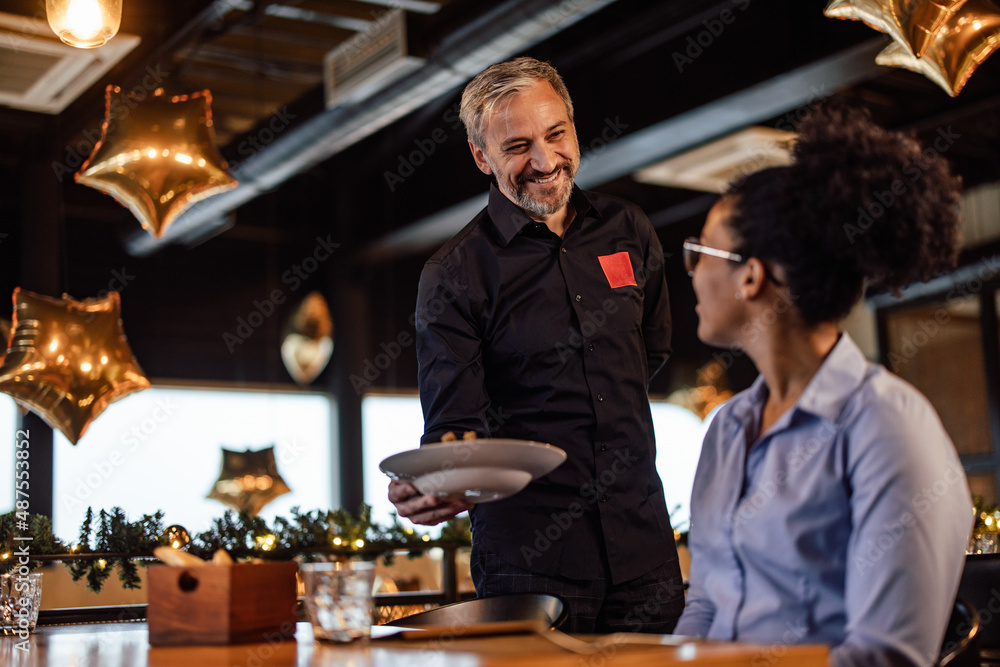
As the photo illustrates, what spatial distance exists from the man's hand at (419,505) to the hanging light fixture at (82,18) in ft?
6.33

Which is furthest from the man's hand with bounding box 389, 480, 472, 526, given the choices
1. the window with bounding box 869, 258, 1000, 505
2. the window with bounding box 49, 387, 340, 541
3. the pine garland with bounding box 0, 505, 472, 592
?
the window with bounding box 869, 258, 1000, 505

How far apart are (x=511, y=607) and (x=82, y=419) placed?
2820 millimetres

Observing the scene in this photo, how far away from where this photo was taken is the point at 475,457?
1.52 m

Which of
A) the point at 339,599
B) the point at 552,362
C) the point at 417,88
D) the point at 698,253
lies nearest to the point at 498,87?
the point at 552,362

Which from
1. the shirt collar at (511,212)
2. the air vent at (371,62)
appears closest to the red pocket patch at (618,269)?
the shirt collar at (511,212)

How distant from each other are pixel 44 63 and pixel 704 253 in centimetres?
504

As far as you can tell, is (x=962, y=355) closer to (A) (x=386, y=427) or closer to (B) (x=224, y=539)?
(A) (x=386, y=427)

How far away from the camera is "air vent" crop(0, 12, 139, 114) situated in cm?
511

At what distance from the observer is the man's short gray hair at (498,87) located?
2293 millimetres

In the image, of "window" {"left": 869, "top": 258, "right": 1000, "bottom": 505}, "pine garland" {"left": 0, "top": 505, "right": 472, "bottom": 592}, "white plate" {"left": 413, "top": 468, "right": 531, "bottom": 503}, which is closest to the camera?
"white plate" {"left": 413, "top": 468, "right": 531, "bottom": 503}

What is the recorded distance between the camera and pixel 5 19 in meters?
4.98

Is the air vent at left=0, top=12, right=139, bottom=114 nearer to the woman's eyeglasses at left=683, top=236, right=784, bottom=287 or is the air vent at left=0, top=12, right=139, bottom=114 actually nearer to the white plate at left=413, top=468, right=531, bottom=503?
the white plate at left=413, top=468, right=531, bottom=503

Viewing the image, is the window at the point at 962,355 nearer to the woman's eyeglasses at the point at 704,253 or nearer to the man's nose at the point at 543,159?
the man's nose at the point at 543,159

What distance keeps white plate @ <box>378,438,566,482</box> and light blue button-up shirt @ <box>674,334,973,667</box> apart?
26 centimetres
